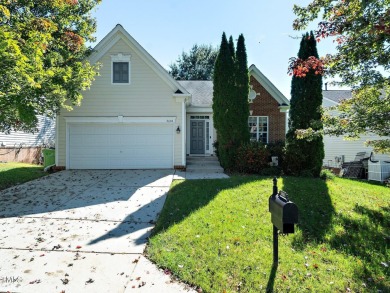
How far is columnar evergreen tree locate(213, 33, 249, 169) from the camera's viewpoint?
11703mm

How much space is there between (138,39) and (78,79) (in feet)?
13.1

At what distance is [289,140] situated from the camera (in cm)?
1084

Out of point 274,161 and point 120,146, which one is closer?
point 274,161

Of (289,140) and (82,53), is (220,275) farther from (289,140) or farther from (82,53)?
(82,53)

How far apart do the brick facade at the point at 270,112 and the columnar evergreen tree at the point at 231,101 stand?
3.96 m

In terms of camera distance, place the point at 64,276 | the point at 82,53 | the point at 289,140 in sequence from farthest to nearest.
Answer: the point at 82,53 < the point at 289,140 < the point at 64,276

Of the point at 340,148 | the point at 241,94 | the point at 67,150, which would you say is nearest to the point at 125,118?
the point at 67,150

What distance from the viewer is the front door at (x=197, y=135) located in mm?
15500

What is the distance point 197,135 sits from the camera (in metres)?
15.5

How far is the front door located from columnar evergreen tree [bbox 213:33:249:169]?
360 cm

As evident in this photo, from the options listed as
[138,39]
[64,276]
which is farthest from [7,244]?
[138,39]

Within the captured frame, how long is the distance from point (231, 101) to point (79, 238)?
8.95 metres

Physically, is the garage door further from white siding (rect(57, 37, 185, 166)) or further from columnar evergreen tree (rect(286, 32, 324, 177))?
columnar evergreen tree (rect(286, 32, 324, 177))

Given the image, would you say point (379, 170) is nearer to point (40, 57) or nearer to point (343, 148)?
point (343, 148)
